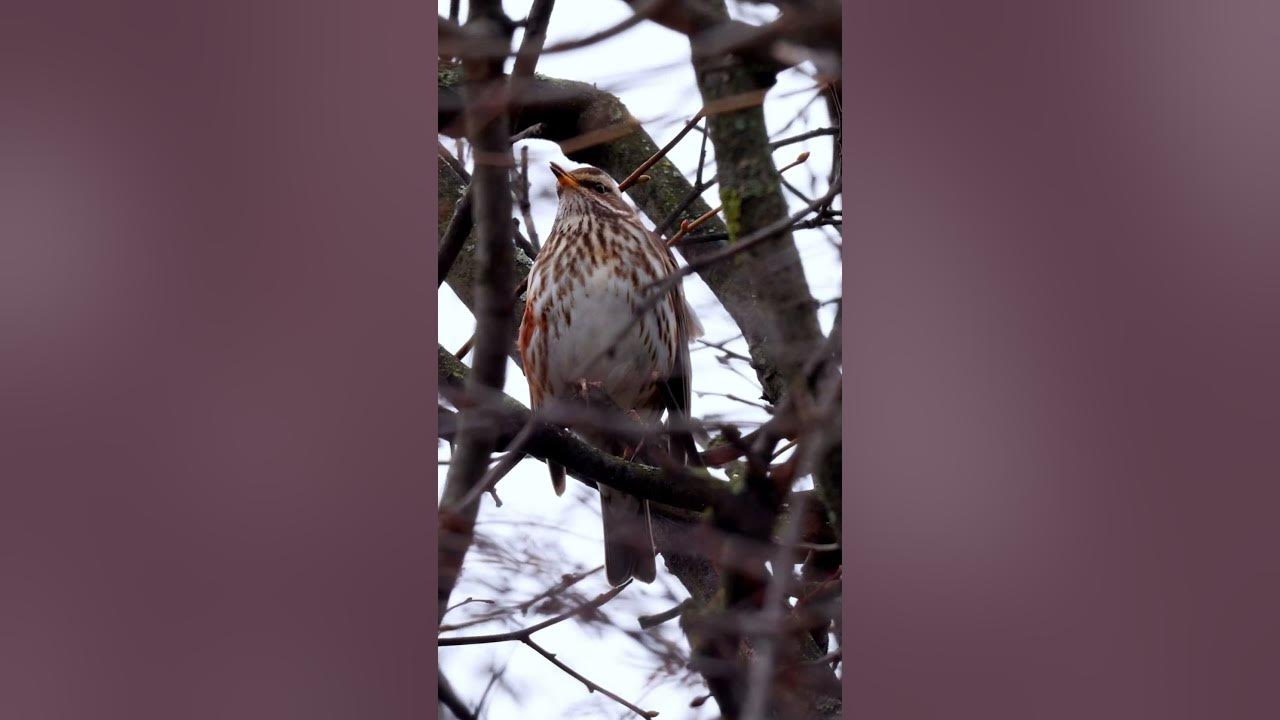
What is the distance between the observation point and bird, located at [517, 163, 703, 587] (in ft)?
6.14

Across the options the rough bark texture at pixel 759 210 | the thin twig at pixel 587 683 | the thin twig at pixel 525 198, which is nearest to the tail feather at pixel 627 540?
the thin twig at pixel 587 683

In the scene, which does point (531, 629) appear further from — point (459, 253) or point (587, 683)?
point (459, 253)

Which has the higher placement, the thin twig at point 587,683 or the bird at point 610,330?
the bird at point 610,330

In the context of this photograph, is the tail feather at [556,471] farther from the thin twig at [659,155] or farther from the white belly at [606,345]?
the thin twig at [659,155]

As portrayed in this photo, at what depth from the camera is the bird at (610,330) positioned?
1872 millimetres

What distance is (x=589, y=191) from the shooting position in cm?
198

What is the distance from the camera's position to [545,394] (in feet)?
6.48
